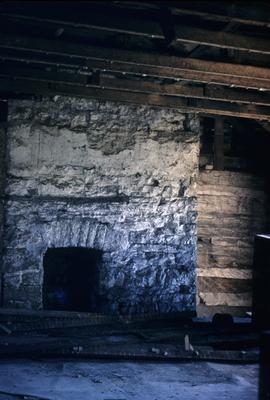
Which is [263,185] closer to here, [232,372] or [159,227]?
[159,227]

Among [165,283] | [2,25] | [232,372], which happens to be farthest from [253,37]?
[165,283]

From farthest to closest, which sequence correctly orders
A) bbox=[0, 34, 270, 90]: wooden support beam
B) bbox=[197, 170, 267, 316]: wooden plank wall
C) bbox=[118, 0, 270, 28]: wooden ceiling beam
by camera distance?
bbox=[197, 170, 267, 316]: wooden plank wall < bbox=[0, 34, 270, 90]: wooden support beam < bbox=[118, 0, 270, 28]: wooden ceiling beam

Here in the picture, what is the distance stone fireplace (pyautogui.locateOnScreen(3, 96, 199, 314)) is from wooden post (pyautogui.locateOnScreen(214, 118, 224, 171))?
45 centimetres

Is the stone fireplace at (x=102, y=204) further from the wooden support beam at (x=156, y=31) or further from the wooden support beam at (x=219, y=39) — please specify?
the wooden support beam at (x=219, y=39)

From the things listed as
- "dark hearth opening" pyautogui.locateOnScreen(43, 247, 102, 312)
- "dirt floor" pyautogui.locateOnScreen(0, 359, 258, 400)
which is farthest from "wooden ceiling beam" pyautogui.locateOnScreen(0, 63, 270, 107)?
"dirt floor" pyautogui.locateOnScreen(0, 359, 258, 400)

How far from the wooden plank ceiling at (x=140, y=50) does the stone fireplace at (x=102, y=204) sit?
519 mm

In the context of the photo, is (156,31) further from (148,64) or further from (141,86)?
(141,86)

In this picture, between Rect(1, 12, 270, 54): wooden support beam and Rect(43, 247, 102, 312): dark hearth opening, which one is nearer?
Rect(1, 12, 270, 54): wooden support beam

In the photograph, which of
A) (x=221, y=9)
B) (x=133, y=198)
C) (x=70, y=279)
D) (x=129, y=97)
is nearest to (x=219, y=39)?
(x=221, y=9)

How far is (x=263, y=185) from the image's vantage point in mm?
7270

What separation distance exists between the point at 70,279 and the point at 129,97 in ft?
7.57

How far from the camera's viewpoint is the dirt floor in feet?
11.4

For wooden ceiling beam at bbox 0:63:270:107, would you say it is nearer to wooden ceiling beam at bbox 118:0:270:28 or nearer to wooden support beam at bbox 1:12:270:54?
wooden support beam at bbox 1:12:270:54

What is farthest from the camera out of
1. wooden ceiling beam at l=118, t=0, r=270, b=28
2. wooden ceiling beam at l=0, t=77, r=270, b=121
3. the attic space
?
wooden ceiling beam at l=0, t=77, r=270, b=121
